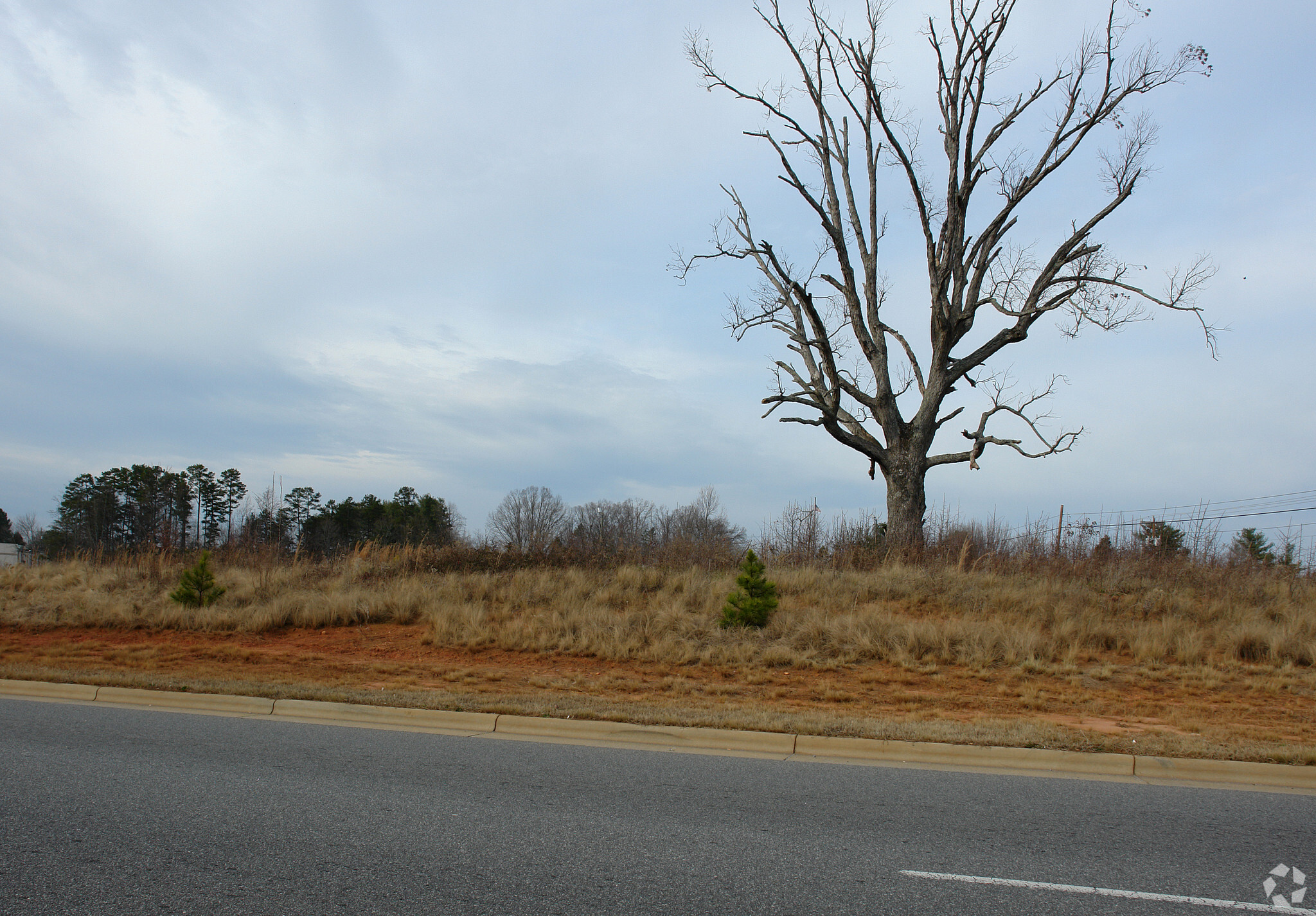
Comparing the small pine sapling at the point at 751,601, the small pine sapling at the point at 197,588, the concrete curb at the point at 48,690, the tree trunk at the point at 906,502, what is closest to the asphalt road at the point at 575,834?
the concrete curb at the point at 48,690

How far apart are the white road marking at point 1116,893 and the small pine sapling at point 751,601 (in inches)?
341

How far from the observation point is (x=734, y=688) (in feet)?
33.2

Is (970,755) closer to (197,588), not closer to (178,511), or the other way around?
(197,588)

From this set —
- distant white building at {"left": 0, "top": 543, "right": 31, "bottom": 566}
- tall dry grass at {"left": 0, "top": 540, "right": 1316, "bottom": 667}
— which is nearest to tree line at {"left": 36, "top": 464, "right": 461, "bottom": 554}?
distant white building at {"left": 0, "top": 543, "right": 31, "bottom": 566}

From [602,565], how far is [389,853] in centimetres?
1416

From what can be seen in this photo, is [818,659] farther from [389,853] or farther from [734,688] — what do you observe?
[389,853]

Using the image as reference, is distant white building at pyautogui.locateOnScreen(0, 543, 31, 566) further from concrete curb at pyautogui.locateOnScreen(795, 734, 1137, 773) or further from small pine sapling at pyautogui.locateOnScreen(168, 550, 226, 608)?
concrete curb at pyautogui.locateOnScreen(795, 734, 1137, 773)

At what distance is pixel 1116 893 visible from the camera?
399 centimetres

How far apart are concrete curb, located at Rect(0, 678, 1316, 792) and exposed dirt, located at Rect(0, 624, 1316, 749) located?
41 cm

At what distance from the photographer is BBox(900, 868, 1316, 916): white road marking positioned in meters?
3.83

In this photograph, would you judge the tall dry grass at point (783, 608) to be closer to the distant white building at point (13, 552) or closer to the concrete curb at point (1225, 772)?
the concrete curb at point (1225, 772)

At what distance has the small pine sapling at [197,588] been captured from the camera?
50.1 ft

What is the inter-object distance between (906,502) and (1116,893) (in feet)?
52.7

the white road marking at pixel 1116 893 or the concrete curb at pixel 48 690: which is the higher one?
the white road marking at pixel 1116 893
